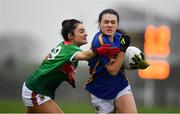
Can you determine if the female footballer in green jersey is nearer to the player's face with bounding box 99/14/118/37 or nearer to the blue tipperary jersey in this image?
the blue tipperary jersey

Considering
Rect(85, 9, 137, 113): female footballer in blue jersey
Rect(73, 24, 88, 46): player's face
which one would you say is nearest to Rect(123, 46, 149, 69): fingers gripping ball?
Rect(85, 9, 137, 113): female footballer in blue jersey

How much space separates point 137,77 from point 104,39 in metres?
36.5

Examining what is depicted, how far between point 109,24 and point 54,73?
3.34ft

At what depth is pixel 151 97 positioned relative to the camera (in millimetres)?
44406

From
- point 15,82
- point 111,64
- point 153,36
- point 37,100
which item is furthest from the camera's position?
point 15,82

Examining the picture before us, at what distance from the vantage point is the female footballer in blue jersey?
373 inches

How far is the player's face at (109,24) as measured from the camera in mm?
9508

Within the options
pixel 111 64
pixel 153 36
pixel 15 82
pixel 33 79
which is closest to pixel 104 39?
pixel 111 64

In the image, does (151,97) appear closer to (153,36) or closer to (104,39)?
(153,36)

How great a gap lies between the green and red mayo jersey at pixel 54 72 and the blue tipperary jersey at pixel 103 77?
351 millimetres

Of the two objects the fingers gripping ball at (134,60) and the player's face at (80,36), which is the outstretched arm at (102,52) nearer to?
the fingers gripping ball at (134,60)

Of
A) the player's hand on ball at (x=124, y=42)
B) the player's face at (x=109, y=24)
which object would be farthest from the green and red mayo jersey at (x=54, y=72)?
the player's hand on ball at (x=124, y=42)

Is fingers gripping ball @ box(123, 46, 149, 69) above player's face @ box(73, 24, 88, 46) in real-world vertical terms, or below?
below

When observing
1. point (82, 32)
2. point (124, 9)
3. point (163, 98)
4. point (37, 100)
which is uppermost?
point (82, 32)
